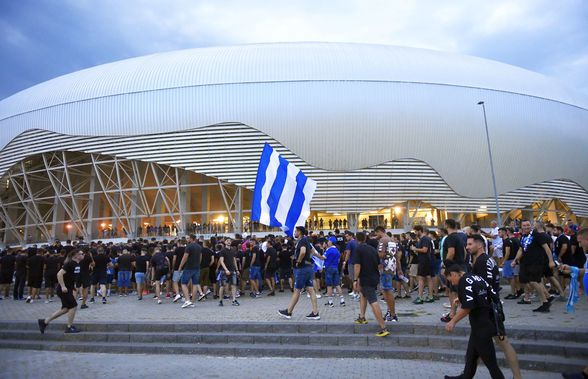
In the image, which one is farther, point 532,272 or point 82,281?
point 82,281

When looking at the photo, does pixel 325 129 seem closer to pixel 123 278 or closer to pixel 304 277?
pixel 123 278

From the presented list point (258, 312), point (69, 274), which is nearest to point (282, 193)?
point (258, 312)

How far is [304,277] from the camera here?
8430mm

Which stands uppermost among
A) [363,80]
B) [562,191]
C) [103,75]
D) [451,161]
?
[103,75]

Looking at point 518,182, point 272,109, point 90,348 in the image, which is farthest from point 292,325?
point 518,182

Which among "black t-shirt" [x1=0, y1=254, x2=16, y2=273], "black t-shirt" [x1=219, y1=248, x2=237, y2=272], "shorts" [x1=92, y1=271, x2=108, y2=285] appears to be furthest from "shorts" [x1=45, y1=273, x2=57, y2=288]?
→ "black t-shirt" [x1=219, y1=248, x2=237, y2=272]

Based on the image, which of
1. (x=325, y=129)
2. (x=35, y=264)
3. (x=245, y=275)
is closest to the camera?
(x=35, y=264)

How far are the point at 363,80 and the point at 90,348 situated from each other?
77.5ft

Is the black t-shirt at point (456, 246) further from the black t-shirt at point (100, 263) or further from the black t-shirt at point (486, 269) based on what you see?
the black t-shirt at point (100, 263)

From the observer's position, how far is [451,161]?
28.2 meters

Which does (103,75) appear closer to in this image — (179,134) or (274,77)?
(179,134)

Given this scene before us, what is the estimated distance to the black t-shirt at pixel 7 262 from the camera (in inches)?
569

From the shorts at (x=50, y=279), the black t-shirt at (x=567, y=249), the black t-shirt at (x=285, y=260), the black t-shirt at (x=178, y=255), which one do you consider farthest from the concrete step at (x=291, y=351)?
the black t-shirt at (x=285, y=260)

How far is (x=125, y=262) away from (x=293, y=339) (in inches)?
331
